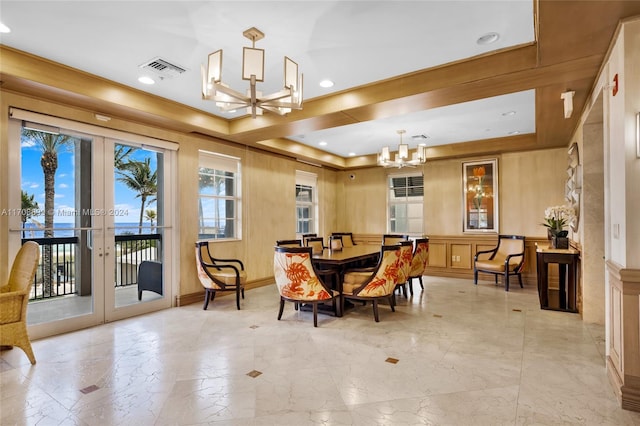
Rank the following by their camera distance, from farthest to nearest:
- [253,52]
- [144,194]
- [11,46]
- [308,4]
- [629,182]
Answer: [144,194], [11,46], [253,52], [308,4], [629,182]

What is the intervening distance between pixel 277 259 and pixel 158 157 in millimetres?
2459

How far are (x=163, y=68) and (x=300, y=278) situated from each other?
8.77 feet

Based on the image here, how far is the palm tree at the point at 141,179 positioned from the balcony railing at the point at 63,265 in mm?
333

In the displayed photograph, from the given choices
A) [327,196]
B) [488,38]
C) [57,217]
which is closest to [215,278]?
[57,217]

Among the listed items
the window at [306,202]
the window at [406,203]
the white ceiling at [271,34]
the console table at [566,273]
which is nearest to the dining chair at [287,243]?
the window at [306,202]

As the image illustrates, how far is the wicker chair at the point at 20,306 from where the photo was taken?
9.34 ft

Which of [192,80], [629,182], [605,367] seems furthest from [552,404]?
[192,80]

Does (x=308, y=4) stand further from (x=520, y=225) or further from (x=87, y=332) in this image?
(x=520, y=225)

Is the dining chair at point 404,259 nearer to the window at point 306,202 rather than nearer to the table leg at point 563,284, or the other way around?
the table leg at point 563,284

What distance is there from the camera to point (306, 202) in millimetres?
7941

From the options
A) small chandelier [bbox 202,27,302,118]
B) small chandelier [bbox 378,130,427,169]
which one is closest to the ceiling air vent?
small chandelier [bbox 202,27,302,118]

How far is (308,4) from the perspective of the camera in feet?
7.91

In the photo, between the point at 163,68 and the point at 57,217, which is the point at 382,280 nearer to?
the point at 163,68

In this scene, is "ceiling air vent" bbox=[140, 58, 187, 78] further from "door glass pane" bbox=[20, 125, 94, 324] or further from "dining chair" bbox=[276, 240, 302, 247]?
"dining chair" bbox=[276, 240, 302, 247]
